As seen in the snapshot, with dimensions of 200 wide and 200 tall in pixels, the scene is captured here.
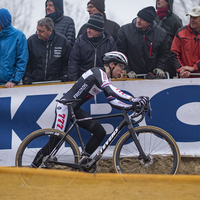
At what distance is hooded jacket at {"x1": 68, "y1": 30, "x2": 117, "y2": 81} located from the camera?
6.23 meters

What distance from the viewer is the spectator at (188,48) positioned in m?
6.23

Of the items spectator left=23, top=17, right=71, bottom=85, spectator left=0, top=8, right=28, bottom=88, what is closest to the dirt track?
spectator left=23, top=17, right=71, bottom=85

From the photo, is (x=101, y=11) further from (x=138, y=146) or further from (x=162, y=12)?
(x=138, y=146)

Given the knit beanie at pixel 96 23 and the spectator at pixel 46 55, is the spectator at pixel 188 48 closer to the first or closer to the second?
the knit beanie at pixel 96 23

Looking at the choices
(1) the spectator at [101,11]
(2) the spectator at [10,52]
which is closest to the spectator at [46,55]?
(2) the spectator at [10,52]

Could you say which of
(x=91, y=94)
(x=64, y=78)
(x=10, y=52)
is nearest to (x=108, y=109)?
(x=91, y=94)

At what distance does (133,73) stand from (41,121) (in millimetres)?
1692

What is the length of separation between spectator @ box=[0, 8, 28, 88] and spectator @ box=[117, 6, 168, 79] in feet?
5.36

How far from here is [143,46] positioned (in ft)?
21.0

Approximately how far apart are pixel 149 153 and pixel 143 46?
6.36ft

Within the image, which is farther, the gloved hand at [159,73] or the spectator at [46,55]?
the spectator at [46,55]

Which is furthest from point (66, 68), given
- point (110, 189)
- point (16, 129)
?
point (110, 189)

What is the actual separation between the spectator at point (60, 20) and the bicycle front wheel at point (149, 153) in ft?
7.90

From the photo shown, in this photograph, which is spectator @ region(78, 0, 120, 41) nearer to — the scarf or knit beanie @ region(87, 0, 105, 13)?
knit beanie @ region(87, 0, 105, 13)
